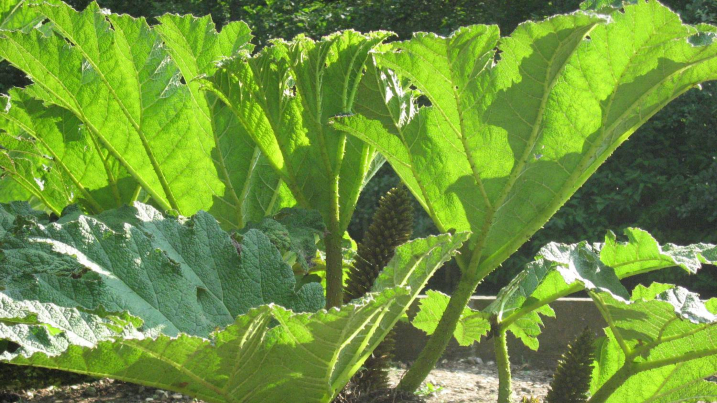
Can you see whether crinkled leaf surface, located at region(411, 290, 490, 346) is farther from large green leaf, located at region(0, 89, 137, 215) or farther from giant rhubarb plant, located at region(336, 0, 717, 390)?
large green leaf, located at region(0, 89, 137, 215)

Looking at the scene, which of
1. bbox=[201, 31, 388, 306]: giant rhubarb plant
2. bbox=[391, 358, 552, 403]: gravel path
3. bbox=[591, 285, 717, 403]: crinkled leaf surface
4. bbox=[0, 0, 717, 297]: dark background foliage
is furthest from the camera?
bbox=[0, 0, 717, 297]: dark background foliage

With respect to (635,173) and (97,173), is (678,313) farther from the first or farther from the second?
(635,173)

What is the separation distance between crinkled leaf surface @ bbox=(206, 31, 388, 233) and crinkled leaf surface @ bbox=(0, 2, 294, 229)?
0.12m

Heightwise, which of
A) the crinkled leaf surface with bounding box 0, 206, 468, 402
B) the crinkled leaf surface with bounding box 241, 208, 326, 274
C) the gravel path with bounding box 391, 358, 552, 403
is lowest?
the gravel path with bounding box 391, 358, 552, 403

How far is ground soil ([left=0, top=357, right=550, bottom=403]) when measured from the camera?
1876 mm

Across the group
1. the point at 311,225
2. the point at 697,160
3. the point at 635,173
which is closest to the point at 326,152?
the point at 311,225

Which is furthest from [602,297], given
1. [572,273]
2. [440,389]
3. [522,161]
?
[440,389]

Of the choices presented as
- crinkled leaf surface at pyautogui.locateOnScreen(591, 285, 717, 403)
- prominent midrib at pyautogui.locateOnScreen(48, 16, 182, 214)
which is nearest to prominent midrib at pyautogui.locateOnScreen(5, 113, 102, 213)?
prominent midrib at pyautogui.locateOnScreen(48, 16, 182, 214)

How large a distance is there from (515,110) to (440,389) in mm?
950

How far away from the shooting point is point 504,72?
4.64 feet

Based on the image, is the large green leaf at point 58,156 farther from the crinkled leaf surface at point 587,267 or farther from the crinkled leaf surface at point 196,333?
the crinkled leaf surface at point 587,267

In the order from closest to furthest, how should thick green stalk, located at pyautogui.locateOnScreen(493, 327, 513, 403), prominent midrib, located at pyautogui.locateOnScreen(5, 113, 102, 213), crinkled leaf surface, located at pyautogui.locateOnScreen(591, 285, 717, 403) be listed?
1. crinkled leaf surface, located at pyautogui.locateOnScreen(591, 285, 717, 403)
2. thick green stalk, located at pyautogui.locateOnScreen(493, 327, 513, 403)
3. prominent midrib, located at pyautogui.locateOnScreen(5, 113, 102, 213)

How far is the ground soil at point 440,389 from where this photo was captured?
6.15 feet

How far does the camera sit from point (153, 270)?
1338 millimetres
